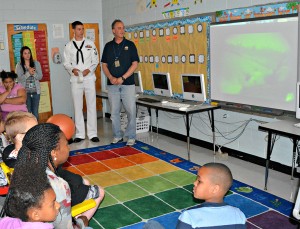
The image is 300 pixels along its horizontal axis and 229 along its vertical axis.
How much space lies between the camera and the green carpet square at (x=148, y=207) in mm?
3145

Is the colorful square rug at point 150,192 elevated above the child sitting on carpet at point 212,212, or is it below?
below

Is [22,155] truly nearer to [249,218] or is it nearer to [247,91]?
[249,218]

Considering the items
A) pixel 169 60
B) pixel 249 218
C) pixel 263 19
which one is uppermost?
pixel 263 19

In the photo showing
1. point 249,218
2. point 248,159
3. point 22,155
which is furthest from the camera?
point 248,159

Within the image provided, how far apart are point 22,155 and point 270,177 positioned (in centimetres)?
297

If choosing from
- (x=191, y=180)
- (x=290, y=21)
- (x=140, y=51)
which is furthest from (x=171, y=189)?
(x=140, y=51)

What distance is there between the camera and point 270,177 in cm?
398

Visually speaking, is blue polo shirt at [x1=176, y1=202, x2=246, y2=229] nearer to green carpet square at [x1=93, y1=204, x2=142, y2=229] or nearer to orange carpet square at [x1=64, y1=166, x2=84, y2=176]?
green carpet square at [x1=93, y1=204, x2=142, y2=229]

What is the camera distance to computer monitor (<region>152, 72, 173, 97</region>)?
5410 mm

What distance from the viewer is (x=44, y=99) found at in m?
7.03

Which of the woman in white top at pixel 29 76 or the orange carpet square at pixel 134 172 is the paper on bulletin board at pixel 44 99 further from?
the orange carpet square at pixel 134 172

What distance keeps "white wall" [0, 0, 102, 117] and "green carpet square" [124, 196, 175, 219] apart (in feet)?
14.0

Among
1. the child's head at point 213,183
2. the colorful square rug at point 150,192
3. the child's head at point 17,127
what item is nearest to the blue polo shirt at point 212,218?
the child's head at point 213,183

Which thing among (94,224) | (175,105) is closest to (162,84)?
(175,105)
